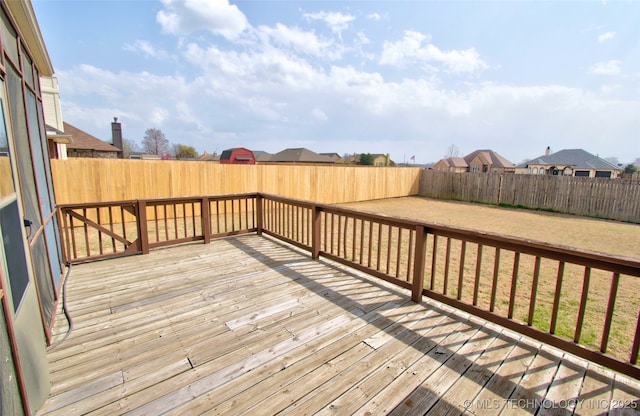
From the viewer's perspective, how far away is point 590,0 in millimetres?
5047

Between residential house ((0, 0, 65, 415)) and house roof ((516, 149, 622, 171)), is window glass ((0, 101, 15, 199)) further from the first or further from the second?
house roof ((516, 149, 622, 171))

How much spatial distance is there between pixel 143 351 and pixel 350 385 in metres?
1.61

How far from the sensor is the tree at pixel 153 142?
137ft

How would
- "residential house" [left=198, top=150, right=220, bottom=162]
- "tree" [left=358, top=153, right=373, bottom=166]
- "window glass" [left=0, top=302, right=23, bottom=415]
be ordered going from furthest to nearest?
"tree" [left=358, top=153, right=373, bottom=166]
"residential house" [left=198, top=150, right=220, bottom=162]
"window glass" [left=0, top=302, right=23, bottom=415]

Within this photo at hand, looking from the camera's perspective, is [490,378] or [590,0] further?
[590,0]

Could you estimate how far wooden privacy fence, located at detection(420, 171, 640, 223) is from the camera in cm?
1084

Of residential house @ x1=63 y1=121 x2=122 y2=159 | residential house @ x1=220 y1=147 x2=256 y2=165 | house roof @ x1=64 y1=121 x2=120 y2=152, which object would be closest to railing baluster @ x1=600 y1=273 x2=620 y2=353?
house roof @ x1=64 y1=121 x2=120 y2=152

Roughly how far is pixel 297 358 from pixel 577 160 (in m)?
31.5

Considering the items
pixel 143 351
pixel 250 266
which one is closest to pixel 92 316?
pixel 143 351

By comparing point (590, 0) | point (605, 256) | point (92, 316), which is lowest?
point (92, 316)

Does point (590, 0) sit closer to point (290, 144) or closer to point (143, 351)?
point (143, 351)

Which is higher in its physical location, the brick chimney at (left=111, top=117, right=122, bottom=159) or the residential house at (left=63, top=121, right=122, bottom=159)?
the brick chimney at (left=111, top=117, right=122, bottom=159)

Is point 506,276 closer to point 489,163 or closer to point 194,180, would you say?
point 194,180

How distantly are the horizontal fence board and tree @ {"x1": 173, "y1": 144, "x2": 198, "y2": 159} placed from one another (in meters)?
40.3
